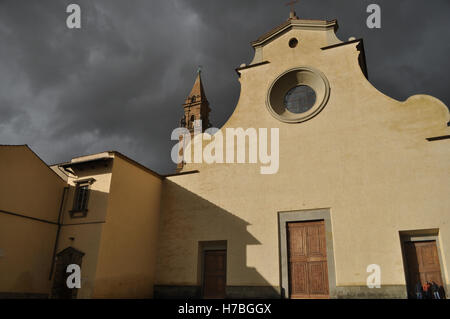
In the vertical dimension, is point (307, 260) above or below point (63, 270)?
above

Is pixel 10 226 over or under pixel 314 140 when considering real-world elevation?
under

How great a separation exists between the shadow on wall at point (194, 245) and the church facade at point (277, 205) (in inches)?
2.0

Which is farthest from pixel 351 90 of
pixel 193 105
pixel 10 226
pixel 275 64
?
pixel 193 105

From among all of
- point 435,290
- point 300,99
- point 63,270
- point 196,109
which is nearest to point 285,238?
point 435,290

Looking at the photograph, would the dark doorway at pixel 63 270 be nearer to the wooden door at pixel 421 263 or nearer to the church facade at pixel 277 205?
the church facade at pixel 277 205

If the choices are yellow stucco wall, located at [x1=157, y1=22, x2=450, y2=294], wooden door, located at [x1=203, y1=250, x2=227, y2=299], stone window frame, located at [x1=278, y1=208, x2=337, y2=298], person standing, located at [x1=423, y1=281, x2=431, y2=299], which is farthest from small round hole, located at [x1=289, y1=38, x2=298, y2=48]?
person standing, located at [x1=423, y1=281, x2=431, y2=299]

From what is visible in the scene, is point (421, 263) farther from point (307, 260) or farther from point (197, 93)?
point (197, 93)

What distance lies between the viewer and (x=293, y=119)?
15781 millimetres

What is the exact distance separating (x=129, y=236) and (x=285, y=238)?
6.66 metres

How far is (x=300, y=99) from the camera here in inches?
652

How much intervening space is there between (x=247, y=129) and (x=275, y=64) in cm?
355

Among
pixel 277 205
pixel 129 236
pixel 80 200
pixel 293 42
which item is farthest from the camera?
pixel 293 42

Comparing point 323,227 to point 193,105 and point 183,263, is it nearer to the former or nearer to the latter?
point 183,263

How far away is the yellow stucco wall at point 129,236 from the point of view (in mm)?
14011
